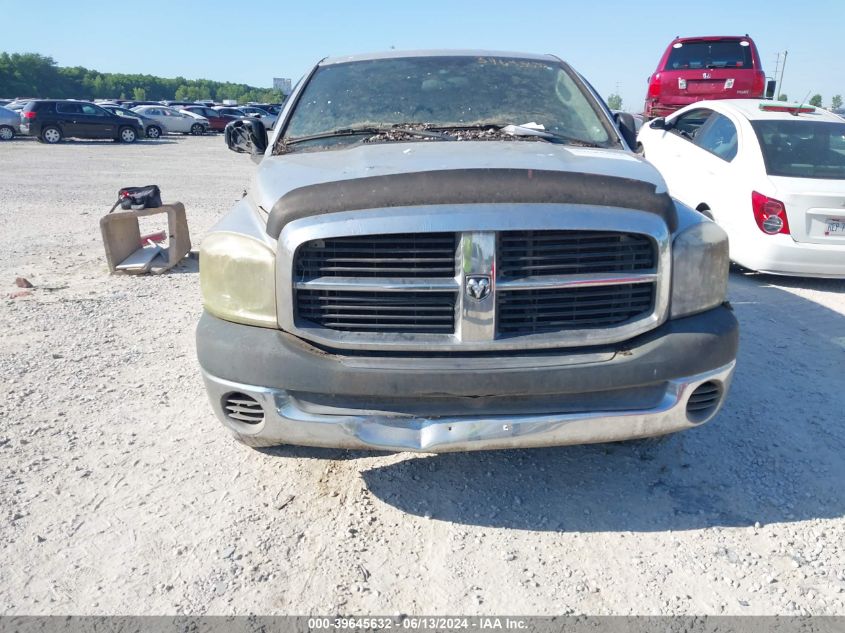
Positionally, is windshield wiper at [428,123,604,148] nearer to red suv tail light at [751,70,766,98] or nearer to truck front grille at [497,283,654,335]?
truck front grille at [497,283,654,335]

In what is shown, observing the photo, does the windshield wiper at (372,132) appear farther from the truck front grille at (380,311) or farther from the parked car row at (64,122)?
the parked car row at (64,122)

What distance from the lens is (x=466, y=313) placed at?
2611 millimetres

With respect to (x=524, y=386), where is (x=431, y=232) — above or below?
above

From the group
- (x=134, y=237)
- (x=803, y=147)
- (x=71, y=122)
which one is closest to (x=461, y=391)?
(x=134, y=237)

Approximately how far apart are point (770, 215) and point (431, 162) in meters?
4.82

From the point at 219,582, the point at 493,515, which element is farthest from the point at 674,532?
the point at 219,582

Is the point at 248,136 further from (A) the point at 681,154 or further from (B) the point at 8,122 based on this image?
(B) the point at 8,122

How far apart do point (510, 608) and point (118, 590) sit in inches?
56.5

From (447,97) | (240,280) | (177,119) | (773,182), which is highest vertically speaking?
(447,97)

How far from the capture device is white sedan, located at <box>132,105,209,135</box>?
37781mm

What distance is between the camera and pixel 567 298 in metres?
2.73

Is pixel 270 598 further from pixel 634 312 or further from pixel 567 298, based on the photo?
pixel 634 312

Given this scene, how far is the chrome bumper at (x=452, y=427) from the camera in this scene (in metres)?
2.61

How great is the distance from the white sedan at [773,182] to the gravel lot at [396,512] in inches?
81.5
